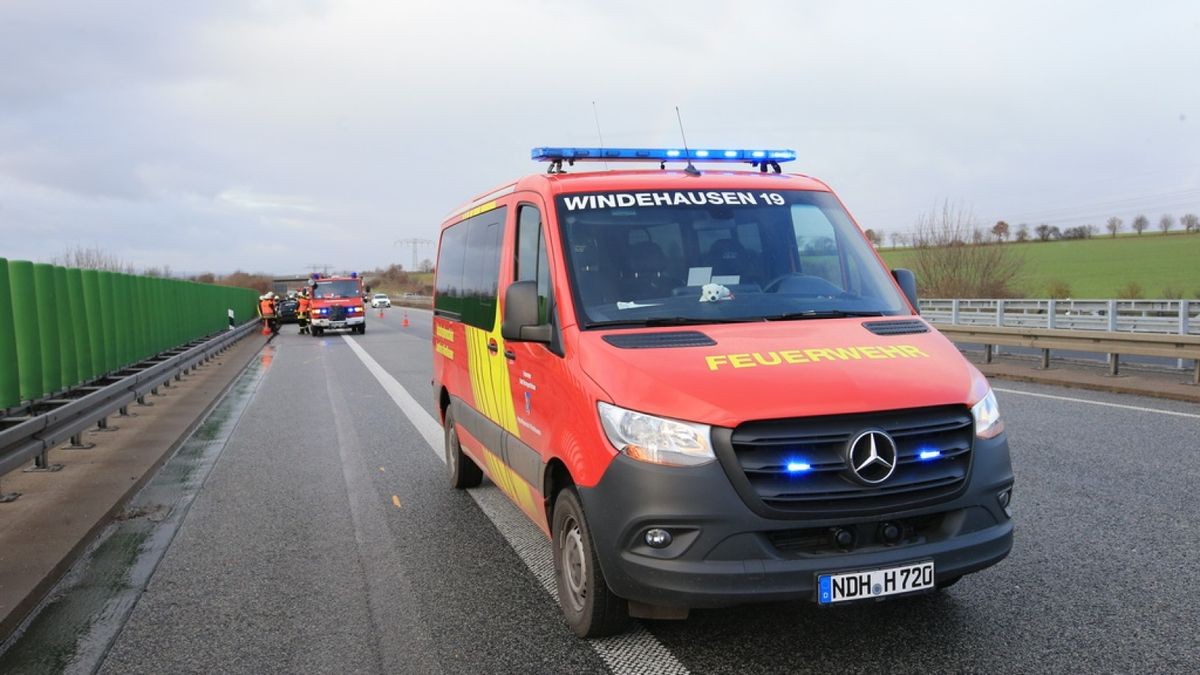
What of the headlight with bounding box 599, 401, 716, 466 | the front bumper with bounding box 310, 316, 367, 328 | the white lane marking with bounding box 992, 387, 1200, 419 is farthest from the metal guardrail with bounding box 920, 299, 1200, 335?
the front bumper with bounding box 310, 316, 367, 328

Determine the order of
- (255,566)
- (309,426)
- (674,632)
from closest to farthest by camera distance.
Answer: (674,632), (255,566), (309,426)

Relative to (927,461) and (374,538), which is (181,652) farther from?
(927,461)

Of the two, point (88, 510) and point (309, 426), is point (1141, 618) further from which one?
point (309, 426)

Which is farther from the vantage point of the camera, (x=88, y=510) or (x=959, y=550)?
(x=88, y=510)

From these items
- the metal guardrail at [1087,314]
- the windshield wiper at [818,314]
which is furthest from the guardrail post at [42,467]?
the metal guardrail at [1087,314]

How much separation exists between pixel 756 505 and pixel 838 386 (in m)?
0.58

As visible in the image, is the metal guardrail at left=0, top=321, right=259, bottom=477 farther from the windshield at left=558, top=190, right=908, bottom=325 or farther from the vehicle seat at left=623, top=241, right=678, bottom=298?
the vehicle seat at left=623, top=241, right=678, bottom=298

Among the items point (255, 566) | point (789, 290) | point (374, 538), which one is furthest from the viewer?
point (374, 538)

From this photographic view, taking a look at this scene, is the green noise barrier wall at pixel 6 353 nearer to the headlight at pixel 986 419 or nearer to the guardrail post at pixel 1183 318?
the headlight at pixel 986 419

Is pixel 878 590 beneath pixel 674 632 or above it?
above

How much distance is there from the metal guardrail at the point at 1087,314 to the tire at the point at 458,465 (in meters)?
12.0

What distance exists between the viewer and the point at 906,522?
3596 mm

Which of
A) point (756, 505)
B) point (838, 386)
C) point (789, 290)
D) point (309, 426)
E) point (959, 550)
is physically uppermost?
point (789, 290)

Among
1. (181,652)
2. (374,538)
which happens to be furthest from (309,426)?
(181,652)
